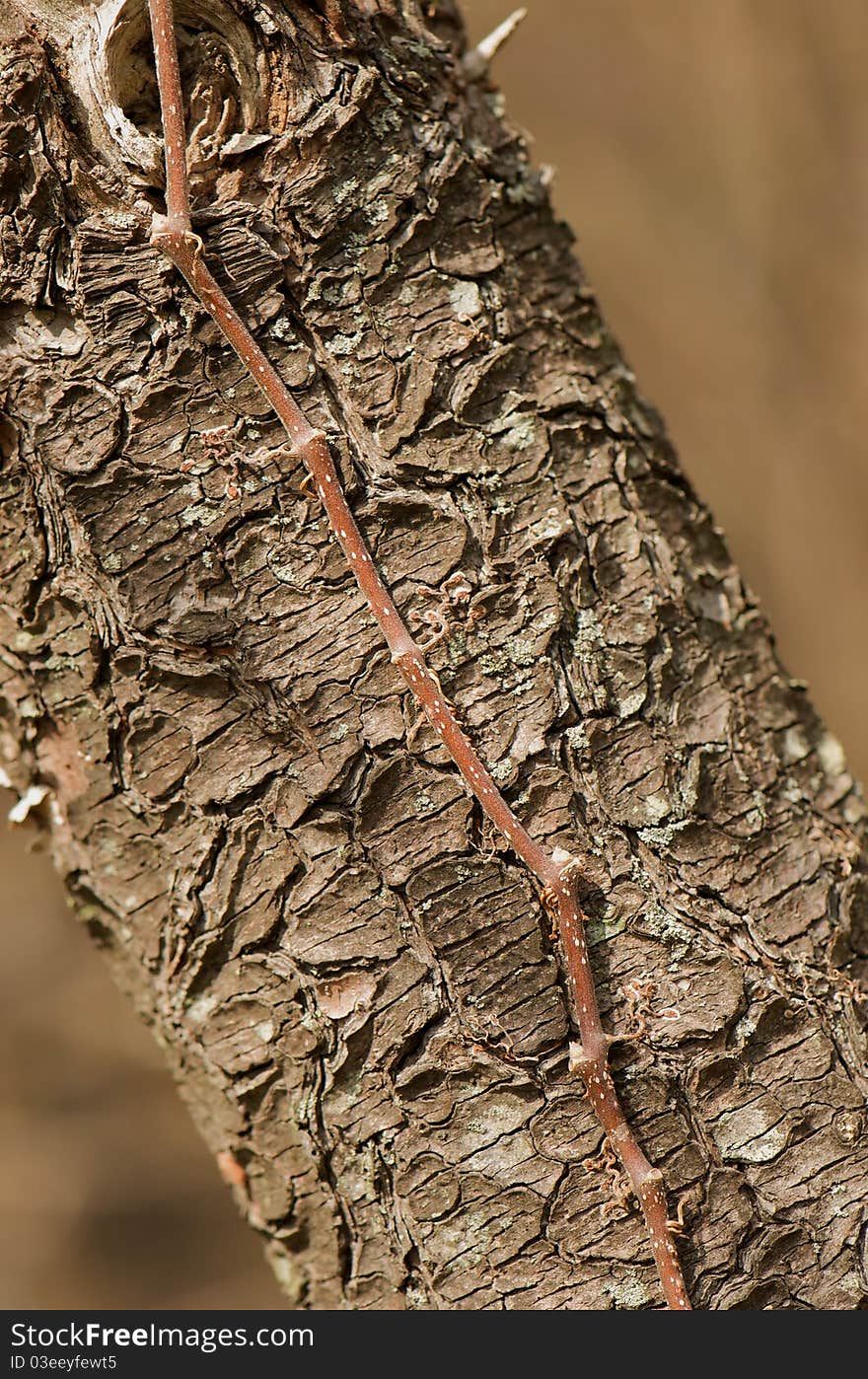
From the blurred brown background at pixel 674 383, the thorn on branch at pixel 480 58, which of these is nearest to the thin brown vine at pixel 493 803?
the thorn on branch at pixel 480 58

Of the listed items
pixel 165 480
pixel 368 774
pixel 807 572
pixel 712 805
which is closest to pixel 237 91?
pixel 165 480

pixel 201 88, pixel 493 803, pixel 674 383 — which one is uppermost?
pixel 674 383

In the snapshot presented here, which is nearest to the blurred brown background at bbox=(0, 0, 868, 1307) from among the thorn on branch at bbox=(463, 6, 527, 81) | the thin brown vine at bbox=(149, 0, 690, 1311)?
the thorn on branch at bbox=(463, 6, 527, 81)

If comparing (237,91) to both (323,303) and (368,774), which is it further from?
(368,774)

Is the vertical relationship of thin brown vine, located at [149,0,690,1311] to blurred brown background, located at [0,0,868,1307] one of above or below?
below

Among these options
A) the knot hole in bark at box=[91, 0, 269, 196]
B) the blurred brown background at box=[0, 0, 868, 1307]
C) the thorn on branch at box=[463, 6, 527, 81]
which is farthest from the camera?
the blurred brown background at box=[0, 0, 868, 1307]

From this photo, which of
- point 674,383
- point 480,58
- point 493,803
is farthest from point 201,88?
point 674,383

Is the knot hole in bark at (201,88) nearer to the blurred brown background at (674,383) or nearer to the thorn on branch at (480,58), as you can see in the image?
the thorn on branch at (480,58)

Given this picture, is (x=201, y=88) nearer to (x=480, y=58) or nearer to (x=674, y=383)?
(x=480, y=58)

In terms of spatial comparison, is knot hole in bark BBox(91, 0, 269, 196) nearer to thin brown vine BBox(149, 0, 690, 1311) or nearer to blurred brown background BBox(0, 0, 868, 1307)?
thin brown vine BBox(149, 0, 690, 1311)
